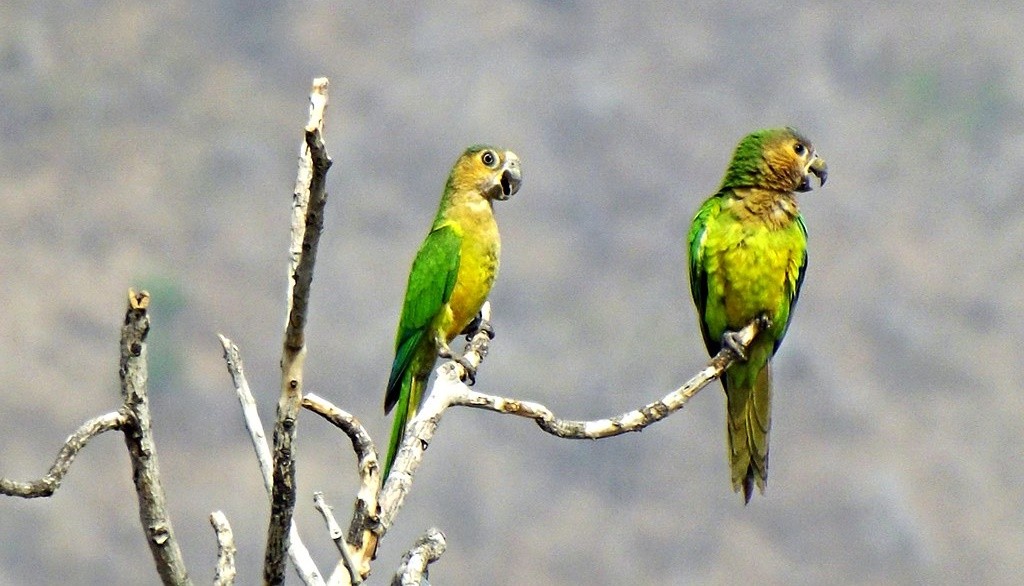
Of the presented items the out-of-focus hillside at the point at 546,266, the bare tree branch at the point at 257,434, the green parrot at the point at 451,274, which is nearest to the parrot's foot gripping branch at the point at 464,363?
the green parrot at the point at 451,274

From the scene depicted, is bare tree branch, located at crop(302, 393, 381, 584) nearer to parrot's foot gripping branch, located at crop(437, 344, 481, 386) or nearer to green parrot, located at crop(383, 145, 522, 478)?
parrot's foot gripping branch, located at crop(437, 344, 481, 386)

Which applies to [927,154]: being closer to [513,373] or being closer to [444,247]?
[513,373]

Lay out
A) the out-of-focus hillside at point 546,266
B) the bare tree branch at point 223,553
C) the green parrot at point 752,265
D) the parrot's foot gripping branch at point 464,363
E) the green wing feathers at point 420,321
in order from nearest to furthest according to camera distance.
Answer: the bare tree branch at point 223,553 → the parrot's foot gripping branch at point 464,363 → the green parrot at point 752,265 → the green wing feathers at point 420,321 → the out-of-focus hillside at point 546,266

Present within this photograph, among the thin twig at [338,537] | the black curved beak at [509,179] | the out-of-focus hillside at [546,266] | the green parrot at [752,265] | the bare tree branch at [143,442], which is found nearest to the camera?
the bare tree branch at [143,442]

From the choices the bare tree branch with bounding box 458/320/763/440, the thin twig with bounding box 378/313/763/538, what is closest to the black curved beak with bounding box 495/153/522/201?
the thin twig with bounding box 378/313/763/538

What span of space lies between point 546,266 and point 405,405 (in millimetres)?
51766

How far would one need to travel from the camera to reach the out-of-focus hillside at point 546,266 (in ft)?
169

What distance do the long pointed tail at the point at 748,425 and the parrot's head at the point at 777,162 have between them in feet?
3.59

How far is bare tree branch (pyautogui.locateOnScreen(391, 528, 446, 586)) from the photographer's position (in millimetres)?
6680

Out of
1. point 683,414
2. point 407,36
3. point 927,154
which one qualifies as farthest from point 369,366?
point 927,154

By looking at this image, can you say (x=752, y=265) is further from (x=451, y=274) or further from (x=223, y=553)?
(x=223, y=553)

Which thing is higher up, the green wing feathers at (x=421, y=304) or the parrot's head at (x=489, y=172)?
the parrot's head at (x=489, y=172)

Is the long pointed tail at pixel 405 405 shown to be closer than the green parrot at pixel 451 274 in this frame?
Yes

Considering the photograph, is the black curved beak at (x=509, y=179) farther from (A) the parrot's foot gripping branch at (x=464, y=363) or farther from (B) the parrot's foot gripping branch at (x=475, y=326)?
(A) the parrot's foot gripping branch at (x=464, y=363)
